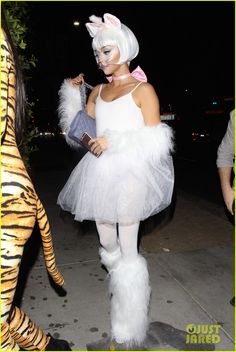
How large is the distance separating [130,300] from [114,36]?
74.3 inches

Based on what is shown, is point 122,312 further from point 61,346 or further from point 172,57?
point 172,57

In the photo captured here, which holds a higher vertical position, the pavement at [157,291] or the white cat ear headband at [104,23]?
the white cat ear headband at [104,23]

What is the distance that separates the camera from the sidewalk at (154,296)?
107 inches

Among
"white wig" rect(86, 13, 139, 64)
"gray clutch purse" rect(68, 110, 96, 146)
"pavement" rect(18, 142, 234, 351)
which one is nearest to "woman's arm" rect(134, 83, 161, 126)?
"white wig" rect(86, 13, 139, 64)

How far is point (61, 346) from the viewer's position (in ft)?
7.93

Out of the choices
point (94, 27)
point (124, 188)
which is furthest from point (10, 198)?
point (94, 27)

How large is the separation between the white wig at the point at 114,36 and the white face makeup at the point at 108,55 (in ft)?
0.07

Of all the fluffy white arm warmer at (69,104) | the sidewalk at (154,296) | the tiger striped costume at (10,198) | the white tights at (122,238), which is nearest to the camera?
the tiger striped costume at (10,198)

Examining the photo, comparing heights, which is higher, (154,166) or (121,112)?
(121,112)

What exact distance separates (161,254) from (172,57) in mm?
24839

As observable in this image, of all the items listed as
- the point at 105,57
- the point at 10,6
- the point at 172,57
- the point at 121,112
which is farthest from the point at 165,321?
the point at 172,57

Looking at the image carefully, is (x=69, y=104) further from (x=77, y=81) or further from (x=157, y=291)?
(x=157, y=291)

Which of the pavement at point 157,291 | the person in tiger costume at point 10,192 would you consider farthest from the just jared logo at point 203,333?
the person in tiger costume at point 10,192

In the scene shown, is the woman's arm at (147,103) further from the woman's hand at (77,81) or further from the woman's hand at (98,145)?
the woman's hand at (77,81)
